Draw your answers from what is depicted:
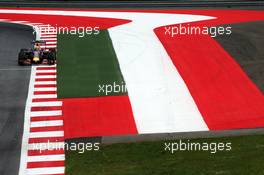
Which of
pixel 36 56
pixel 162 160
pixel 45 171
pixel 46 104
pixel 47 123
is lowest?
pixel 45 171

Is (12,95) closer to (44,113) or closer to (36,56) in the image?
(44,113)

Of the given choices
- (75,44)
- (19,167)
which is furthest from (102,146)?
(75,44)

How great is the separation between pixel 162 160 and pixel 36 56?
633 inches

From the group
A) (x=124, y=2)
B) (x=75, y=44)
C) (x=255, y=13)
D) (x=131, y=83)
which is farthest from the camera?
(x=124, y=2)

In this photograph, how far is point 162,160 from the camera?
65.4 ft

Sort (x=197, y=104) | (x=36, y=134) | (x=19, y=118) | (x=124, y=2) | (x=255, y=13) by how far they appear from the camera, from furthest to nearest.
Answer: (x=124, y=2) < (x=255, y=13) < (x=197, y=104) < (x=19, y=118) < (x=36, y=134)

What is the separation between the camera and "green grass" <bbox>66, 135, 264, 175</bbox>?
1897 cm

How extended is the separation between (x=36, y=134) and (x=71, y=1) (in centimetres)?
3415

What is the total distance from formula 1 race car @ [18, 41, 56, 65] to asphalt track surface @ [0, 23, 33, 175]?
637mm

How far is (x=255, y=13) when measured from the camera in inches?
1917

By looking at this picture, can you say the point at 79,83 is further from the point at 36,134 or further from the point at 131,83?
the point at 36,134

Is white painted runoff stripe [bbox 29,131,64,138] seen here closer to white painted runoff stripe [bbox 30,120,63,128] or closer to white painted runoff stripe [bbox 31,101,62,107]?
white painted runoff stripe [bbox 30,120,63,128]

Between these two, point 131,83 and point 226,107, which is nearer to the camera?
point 226,107

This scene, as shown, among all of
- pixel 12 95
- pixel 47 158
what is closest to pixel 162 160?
pixel 47 158
